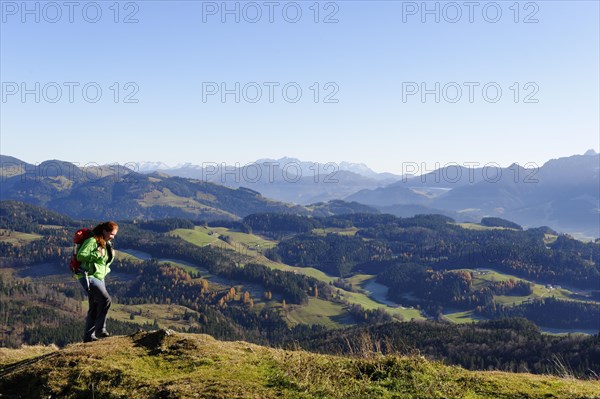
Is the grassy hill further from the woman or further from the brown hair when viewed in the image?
the brown hair

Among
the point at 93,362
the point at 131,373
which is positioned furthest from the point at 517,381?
the point at 93,362

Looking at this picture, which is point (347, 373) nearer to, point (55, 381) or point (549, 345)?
point (55, 381)

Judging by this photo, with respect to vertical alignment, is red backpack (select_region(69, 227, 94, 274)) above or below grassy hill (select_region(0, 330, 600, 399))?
above

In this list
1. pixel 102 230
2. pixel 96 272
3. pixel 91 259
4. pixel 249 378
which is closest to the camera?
pixel 249 378

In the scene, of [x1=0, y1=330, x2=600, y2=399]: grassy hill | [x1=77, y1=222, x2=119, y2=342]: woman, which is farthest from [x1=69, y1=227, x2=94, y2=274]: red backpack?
[x1=0, y1=330, x2=600, y2=399]: grassy hill

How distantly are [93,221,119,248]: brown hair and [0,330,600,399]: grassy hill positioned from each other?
3.94 metres

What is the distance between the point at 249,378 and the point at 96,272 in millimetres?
8152

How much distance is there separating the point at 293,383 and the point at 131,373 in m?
4.96

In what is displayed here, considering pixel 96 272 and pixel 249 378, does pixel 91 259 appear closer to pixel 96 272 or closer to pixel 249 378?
pixel 96 272

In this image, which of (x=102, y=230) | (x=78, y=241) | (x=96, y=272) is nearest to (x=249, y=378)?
(x=96, y=272)

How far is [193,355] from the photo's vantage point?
638 inches

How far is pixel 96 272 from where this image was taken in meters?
18.4

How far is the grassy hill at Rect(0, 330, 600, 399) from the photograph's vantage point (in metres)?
13.0

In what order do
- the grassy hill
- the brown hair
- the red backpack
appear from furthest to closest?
the brown hair
the red backpack
the grassy hill
